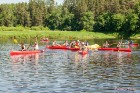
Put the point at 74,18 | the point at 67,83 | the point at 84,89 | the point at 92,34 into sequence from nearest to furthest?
the point at 84,89 < the point at 67,83 < the point at 92,34 < the point at 74,18

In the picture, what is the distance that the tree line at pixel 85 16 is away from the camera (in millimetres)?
143625

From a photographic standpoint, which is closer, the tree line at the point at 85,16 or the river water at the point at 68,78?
the river water at the point at 68,78

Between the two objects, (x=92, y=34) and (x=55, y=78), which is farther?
(x=92, y=34)

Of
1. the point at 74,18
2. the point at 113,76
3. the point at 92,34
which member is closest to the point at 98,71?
the point at 113,76

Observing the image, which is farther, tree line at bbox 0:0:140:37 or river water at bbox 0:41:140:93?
tree line at bbox 0:0:140:37

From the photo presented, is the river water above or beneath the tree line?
beneath

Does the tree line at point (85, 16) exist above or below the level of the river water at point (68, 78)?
above

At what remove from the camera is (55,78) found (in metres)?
36.1

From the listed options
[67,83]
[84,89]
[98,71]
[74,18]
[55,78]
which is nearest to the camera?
[84,89]

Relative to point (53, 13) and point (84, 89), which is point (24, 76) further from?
point (53, 13)

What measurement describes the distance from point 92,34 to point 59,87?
106 metres

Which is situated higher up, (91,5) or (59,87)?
(91,5)

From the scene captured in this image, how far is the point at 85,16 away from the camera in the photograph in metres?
153

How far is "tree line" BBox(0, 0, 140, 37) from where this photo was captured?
471ft
